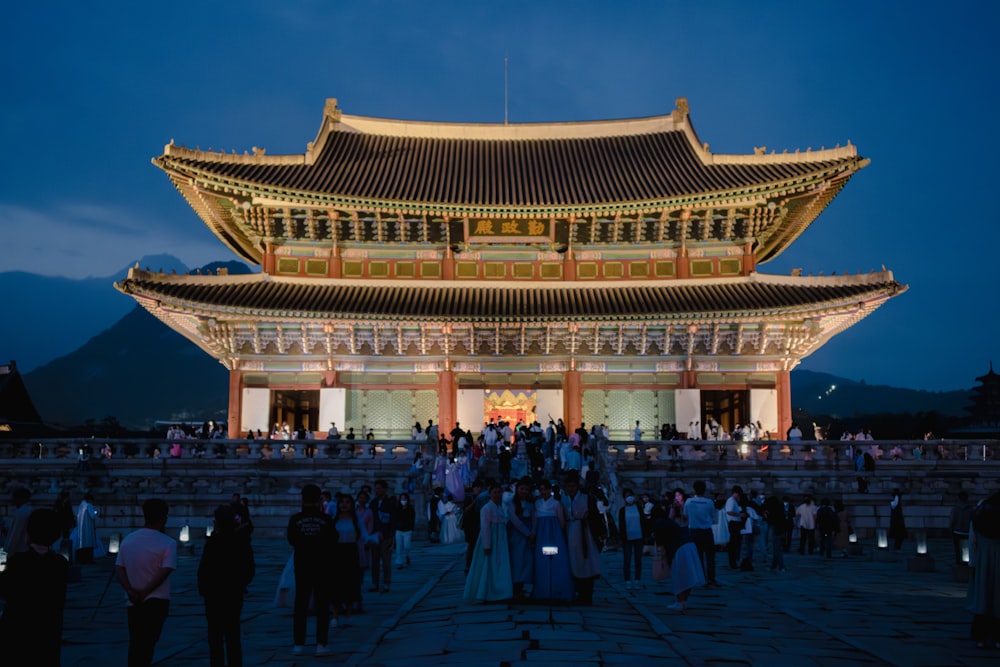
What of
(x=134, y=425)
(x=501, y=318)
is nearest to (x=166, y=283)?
(x=501, y=318)

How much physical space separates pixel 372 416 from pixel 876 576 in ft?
74.2

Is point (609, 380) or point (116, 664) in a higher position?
point (609, 380)

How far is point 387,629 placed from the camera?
1198 cm

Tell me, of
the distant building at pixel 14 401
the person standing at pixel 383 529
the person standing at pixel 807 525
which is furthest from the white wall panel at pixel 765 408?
the distant building at pixel 14 401

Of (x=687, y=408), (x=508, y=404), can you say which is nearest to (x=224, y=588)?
(x=508, y=404)

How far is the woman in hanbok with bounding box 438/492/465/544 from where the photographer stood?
2406 centimetres

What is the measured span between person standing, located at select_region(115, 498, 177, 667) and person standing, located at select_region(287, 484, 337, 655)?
2.59m

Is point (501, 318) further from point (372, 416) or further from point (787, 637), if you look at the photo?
point (787, 637)

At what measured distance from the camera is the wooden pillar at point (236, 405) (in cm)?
3653

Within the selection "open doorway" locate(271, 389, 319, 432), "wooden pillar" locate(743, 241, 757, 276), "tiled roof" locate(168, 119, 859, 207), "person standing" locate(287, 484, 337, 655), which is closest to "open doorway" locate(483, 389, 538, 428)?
"open doorway" locate(271, 389, 319, 432)

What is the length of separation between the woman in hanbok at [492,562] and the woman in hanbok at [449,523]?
10292 mm

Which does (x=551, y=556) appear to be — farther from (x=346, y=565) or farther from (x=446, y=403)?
(x=446, y=403)

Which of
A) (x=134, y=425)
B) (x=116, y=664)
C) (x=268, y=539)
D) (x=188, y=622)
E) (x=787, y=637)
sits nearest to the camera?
(x=116, y=664)

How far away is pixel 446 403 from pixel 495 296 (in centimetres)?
469
